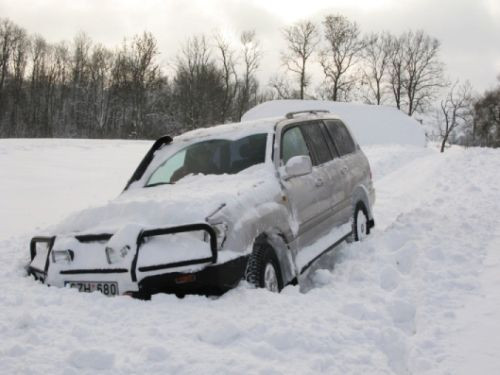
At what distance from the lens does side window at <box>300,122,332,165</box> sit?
5.82 metres

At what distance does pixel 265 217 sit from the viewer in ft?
13.8

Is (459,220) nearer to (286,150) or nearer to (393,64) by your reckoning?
(286,150)

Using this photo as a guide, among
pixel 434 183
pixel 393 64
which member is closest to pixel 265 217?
pixel 434 183

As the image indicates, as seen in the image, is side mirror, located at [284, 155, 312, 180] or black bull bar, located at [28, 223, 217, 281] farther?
side mirror, located at [284, 155, 312, 180]

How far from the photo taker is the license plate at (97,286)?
12.4ft

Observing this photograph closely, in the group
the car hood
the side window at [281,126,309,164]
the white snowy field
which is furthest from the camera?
the side window at [281,126,309,164]

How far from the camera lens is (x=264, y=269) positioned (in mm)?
4031

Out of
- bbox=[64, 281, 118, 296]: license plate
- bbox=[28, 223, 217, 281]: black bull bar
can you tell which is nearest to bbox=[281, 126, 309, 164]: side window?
bbox=[28, 223, 217, 281]: black bull bar

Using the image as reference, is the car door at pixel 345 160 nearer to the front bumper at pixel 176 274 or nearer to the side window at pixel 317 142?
the side window at pixel 317 142

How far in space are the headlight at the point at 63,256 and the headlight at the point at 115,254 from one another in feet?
1.33

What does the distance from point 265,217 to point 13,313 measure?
2.03 meters

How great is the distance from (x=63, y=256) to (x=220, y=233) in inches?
52.1

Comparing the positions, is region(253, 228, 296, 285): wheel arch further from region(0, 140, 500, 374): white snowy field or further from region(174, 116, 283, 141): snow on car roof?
region(174, 116, 283, 141): snow on car roof

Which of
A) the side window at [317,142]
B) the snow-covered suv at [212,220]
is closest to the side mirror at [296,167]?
the snow-covered suv at [212,220]
